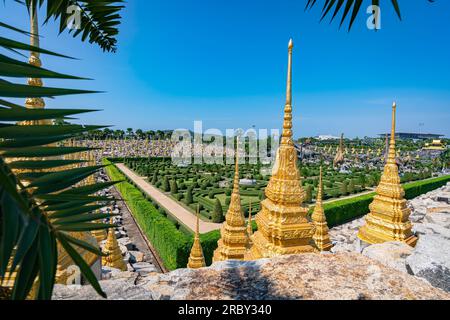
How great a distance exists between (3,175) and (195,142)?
65079mm

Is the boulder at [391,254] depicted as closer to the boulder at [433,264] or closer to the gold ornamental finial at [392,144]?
the boulder at [433,264]

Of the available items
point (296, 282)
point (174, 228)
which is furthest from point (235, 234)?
point (174, 228)

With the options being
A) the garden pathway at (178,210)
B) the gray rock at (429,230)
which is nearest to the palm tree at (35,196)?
the gray rock at (429,230)

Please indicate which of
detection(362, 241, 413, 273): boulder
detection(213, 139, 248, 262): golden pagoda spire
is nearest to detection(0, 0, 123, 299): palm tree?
detection(362, 241, 413, 273): boulder

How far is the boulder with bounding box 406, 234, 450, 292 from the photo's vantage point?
2721 millimetres

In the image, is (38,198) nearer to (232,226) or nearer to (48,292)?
(48,292)

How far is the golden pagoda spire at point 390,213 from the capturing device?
19.8 feet

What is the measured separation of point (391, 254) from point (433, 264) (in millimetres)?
936

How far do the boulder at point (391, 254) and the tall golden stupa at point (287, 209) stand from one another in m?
0.94

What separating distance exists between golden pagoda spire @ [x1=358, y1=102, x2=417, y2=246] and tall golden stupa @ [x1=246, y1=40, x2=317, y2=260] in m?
3.31

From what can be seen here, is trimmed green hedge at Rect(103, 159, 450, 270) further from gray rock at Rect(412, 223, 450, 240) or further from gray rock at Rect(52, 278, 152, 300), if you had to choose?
gray rock at Rect(52, 278, 152, 300)

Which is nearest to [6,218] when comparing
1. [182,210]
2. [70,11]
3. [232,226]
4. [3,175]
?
[3,175]

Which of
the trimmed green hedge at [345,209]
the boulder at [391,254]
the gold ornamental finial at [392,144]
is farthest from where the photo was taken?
the trimmed green hedge at [345,209]
